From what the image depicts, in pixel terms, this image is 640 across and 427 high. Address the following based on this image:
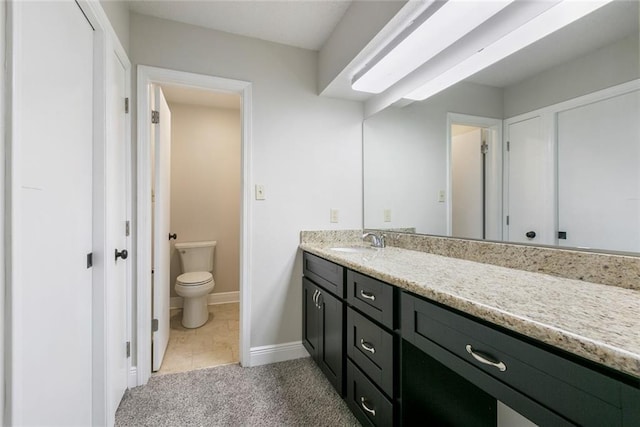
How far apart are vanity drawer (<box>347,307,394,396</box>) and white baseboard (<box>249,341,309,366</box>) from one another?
83cm

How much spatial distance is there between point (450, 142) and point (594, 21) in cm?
76

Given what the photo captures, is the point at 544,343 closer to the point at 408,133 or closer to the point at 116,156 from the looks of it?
the point at 408,133

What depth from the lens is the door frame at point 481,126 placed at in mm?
1371

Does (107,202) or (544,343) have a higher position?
(107,202)

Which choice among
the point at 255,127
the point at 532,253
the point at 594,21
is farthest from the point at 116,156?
the point at 594,21

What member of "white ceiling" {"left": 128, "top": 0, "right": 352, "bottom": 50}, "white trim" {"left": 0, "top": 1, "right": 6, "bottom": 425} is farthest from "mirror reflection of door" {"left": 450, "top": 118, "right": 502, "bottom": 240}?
"white trim" {"left": 0, "top": 1, "right": 6, "bottom": 425}

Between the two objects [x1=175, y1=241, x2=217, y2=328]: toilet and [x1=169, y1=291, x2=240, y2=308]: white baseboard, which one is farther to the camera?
[x1=169, y1=291, x2=240, y2=308]: white baseboard

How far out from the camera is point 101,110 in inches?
51.9

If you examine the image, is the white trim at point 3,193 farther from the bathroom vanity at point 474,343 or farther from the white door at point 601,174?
the white door at point 601,174

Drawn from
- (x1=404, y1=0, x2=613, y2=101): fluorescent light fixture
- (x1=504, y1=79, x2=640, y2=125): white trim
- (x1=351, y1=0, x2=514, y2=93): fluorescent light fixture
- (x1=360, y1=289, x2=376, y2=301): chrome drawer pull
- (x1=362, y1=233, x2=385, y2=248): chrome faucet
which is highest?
(x1=351, y1=0, x2=514, y2=93): fluorescent light fixture

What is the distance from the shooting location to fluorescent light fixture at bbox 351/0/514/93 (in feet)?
4.11

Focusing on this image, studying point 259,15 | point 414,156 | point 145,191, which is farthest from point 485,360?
point 259,15

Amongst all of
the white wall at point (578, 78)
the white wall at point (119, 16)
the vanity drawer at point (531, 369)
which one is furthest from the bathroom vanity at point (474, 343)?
the white wall at point (119, 16)

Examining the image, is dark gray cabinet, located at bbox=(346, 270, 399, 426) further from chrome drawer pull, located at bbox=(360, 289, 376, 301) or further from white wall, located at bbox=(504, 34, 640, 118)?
white wall, located at bbox=(504, 34, 640, 118)
